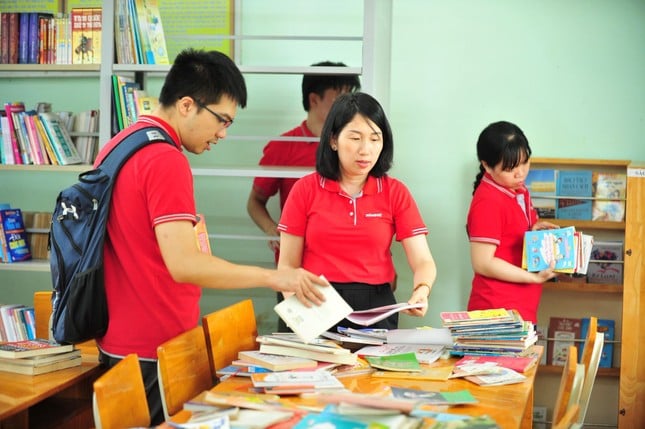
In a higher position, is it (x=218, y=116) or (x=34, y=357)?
(x=218, y=116)

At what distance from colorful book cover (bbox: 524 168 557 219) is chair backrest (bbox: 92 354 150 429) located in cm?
287

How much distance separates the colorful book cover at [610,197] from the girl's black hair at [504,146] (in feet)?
2.55

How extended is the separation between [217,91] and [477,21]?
236cm

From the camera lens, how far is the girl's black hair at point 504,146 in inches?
153

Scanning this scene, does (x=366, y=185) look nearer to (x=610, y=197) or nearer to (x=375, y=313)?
(x=375, y=313)

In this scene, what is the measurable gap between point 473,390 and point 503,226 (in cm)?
162

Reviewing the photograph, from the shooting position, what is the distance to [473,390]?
7.94 ft

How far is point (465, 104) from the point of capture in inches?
181

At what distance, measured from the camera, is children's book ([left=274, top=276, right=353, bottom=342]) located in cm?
249

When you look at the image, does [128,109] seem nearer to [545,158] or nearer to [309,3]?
[309,3]

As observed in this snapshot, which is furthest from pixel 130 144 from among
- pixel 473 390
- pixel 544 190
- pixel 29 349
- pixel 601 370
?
pixel 601 370

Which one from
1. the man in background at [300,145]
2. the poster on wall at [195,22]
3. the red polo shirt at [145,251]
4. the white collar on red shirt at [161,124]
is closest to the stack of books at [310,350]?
the red polo shirt at [145,251]

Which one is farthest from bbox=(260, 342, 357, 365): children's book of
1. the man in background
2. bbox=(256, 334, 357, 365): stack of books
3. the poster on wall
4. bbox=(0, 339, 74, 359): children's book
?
the poster on wall

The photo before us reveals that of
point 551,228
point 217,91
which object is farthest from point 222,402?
point 551,228
